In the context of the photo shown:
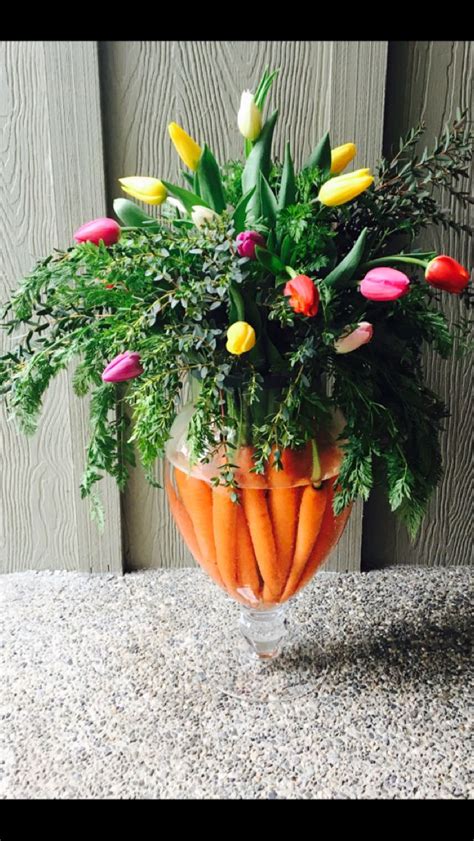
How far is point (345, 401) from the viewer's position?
0.94m

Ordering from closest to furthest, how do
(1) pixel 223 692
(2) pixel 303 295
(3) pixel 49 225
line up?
(2) pixel 303 295 → (1) pixel 223 692 → (3) pixel 49 225

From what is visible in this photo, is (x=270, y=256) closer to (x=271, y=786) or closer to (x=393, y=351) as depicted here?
(x=393, y=351)

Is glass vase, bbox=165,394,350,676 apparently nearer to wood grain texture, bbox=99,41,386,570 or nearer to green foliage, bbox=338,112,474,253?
green foliage, bbox=338,112,474,253

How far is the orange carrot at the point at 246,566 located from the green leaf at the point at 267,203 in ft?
1.18

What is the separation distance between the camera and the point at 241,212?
3.03 ft

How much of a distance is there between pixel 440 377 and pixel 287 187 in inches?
20.7

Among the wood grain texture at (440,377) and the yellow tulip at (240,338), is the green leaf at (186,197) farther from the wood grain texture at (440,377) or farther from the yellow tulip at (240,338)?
the wood grain texture at (440,377)

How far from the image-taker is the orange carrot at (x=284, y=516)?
3.26 ft

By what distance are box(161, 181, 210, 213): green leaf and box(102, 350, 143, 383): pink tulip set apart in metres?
0.20

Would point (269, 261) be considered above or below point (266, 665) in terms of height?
above

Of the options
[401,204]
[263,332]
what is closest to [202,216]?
[263,332]

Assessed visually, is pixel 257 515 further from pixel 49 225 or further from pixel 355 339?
pixel 49 225
